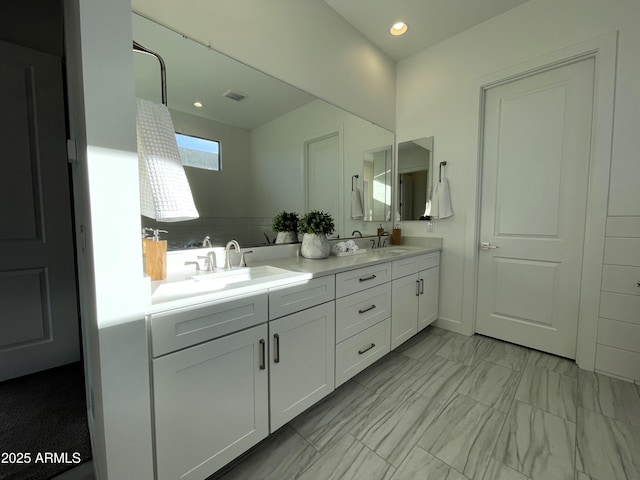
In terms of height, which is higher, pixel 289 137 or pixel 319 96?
pixel 319 96

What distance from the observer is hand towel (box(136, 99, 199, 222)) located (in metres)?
1.12

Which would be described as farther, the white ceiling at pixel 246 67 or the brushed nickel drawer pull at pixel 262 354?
the white ceiling at pixel 246 67

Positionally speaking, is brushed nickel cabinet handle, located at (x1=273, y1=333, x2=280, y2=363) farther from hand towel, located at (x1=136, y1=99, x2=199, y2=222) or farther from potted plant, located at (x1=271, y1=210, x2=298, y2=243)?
potted plant, located at (x1=271, y1=210, x2=298, y2=243)

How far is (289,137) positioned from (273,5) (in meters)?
0.84

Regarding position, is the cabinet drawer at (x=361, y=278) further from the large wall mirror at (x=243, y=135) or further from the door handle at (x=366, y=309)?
the large wall mirror at (x=243, y=135)

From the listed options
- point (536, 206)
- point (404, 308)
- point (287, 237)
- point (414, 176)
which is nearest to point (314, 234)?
point (287, 237)

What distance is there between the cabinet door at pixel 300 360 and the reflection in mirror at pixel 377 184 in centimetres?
148

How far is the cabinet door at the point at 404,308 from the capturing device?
2091mm

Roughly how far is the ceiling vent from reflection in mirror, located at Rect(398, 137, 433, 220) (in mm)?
1863

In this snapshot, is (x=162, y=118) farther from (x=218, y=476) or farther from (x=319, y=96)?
(x=218, y=476)

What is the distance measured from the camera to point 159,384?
3.05 ft

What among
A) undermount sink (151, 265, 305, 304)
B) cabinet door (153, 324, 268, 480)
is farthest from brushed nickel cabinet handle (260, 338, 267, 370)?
undermount sink (151, 265, 305, 304)

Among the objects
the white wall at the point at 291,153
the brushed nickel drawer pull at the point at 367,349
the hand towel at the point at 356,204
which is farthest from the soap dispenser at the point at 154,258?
the hand towel at the point at 356,204

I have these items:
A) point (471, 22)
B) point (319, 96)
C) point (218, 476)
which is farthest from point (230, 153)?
point (471, 22)
